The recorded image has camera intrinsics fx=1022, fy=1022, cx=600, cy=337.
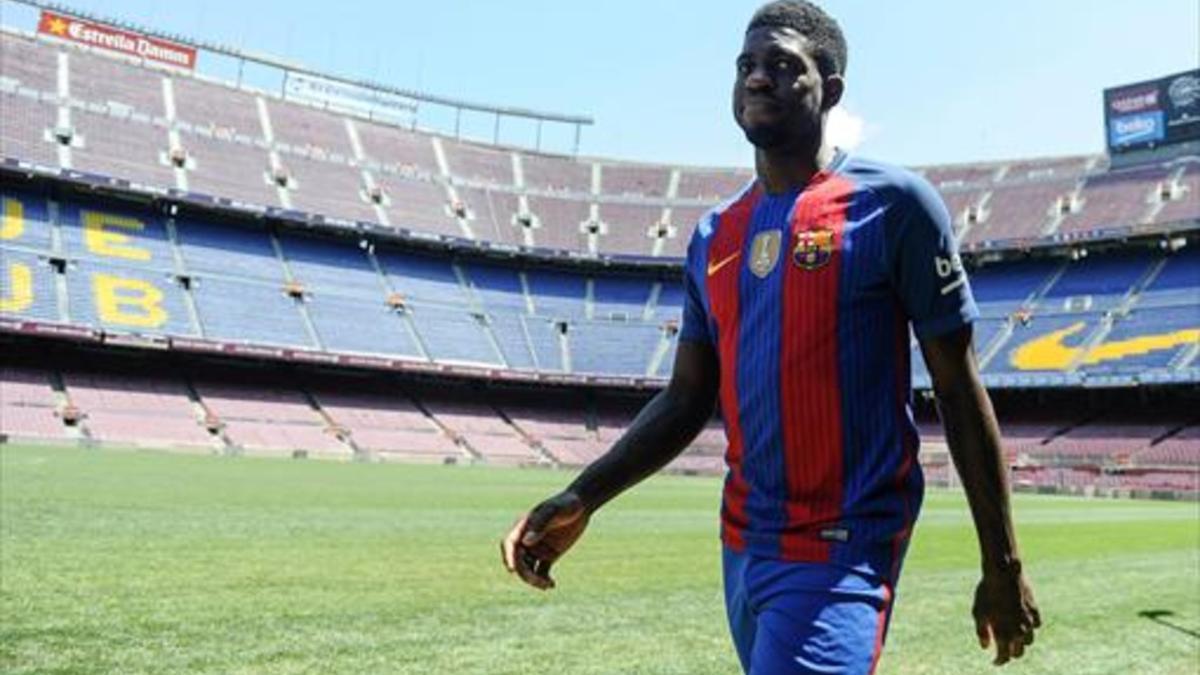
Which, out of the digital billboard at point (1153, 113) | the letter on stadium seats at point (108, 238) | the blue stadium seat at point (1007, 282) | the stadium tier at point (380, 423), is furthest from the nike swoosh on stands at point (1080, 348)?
the letter on stadium seats at point (108, 238)

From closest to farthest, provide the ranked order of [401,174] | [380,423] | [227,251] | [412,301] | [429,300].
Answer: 1. [380,423]
2. [227,251]
3. [412,301]
4. [429,300]
5. [401,174]

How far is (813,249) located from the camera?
2.56m

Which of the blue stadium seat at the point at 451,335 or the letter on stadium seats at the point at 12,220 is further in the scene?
the blue stadium seat at the point at 451,335

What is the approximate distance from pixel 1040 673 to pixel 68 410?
44.2m

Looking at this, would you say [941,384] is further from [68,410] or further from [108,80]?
[108,80]

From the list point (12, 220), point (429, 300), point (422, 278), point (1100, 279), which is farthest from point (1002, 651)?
point (422, 278)

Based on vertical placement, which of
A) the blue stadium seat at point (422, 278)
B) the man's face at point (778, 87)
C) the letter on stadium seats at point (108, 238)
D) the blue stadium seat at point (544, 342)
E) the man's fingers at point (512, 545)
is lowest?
the man's fingers at point (512, 545)

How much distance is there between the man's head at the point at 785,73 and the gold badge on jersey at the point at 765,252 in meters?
0.24

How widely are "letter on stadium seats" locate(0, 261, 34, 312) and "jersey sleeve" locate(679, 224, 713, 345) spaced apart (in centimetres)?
4894

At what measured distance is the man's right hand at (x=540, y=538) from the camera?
290cm

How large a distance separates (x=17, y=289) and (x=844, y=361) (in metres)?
51.0

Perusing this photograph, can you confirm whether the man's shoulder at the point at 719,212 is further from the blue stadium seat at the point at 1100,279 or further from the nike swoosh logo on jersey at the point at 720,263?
the blue stadium seat at the point at 1100,279

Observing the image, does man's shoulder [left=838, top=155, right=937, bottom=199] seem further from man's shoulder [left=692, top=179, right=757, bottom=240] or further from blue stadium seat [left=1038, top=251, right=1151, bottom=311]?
blue stadium seat [left=1038, top=251, right=1151, bottom=311]

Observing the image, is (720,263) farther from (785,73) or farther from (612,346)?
(612,346)
